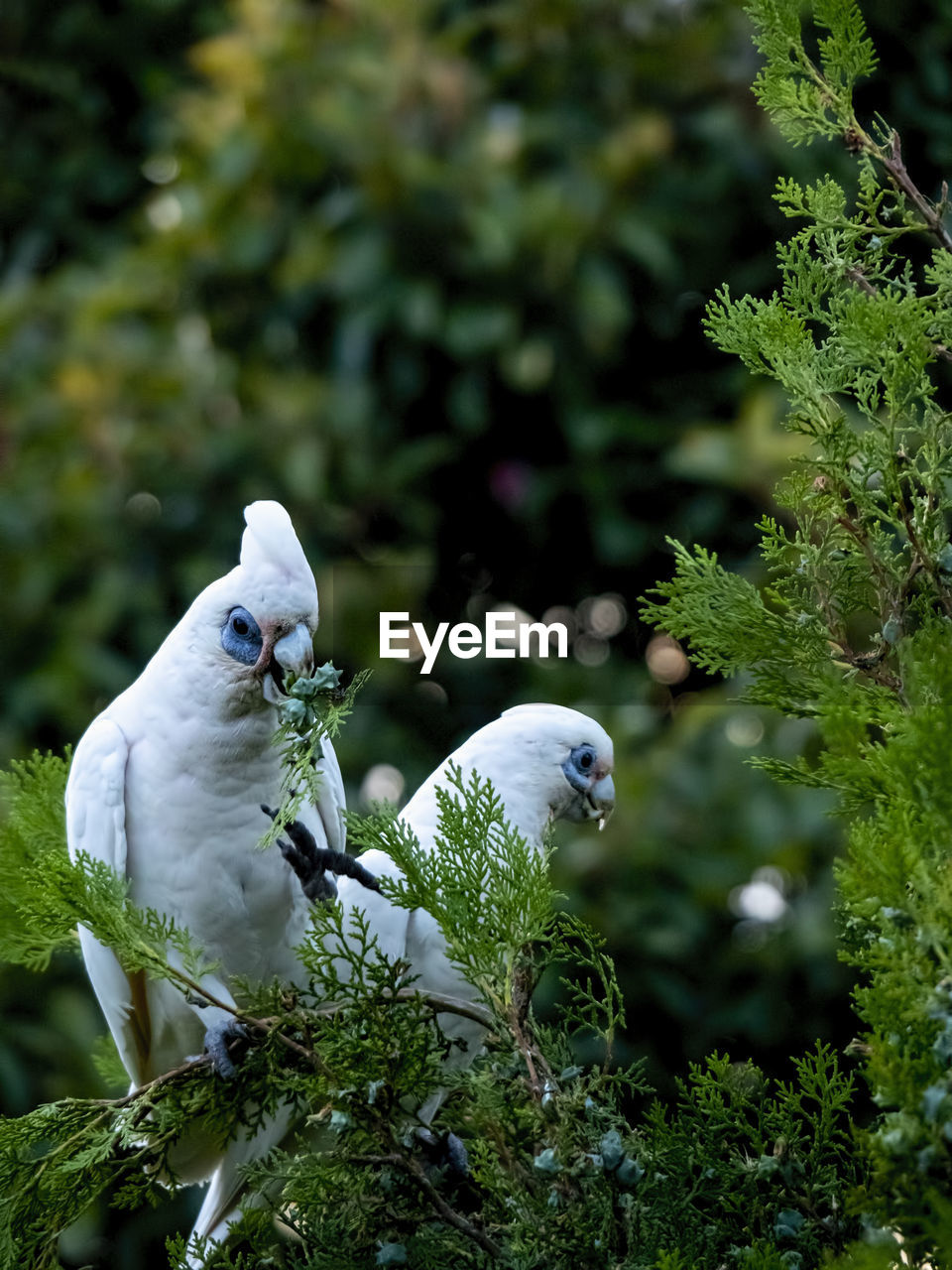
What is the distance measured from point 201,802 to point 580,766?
304 millimetres

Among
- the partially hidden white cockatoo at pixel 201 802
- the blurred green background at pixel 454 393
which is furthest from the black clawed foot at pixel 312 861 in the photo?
the blurred green background at pixel 454 393

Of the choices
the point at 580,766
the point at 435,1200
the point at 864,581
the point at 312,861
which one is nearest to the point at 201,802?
the point at 312,861

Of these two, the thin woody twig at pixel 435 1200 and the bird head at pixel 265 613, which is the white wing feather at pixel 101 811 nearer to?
the bird head at pixel 265 613

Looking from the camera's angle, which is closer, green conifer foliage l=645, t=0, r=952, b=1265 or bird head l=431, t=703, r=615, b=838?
green conifer foliage l=645, t=0, r=952, b=1265

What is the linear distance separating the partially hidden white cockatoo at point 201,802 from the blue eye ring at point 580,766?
19cm

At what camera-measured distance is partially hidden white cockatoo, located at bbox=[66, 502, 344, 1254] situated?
1.01 metres

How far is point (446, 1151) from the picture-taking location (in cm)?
83

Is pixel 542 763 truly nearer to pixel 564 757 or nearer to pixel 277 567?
pixel 564 757

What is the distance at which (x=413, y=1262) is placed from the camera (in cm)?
74

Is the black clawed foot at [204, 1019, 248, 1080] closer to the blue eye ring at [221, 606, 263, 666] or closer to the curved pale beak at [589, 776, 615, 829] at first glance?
the blue eye ring at [221, 606, 263, 666]

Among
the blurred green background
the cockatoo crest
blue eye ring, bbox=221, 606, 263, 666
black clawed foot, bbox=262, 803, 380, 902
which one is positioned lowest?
the blurred green background

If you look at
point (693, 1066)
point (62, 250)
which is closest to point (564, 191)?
point (62, 250)

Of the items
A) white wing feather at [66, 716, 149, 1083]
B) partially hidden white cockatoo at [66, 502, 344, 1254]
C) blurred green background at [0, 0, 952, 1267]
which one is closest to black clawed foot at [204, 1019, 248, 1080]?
partially hidden white cockatoo at [66, 502, 344, 1254]

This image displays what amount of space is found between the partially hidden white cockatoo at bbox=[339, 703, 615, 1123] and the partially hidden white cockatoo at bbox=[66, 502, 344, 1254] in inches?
Result: 2.9
